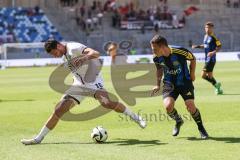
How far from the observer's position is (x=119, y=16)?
2210 inches

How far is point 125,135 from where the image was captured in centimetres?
1187

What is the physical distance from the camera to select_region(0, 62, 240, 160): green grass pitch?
9.60 metres

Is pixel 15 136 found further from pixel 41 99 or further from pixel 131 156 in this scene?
pixel 41 99

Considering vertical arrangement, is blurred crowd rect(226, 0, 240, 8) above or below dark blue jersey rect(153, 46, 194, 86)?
below

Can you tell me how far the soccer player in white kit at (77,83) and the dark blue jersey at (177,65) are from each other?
1.21 metres

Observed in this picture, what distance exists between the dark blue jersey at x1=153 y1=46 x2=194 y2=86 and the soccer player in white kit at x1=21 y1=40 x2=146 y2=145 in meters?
1.21

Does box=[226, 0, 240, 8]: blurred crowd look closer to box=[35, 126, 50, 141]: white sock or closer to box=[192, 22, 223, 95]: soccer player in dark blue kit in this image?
box=[192, 22, 223, 95]: soccer player in dark blue kit

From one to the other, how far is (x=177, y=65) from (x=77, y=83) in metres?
1.94

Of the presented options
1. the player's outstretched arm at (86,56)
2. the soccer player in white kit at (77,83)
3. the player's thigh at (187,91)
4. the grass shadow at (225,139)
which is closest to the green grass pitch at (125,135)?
the grass shadow at (225,139)

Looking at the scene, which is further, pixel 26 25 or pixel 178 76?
pixel 26 25
